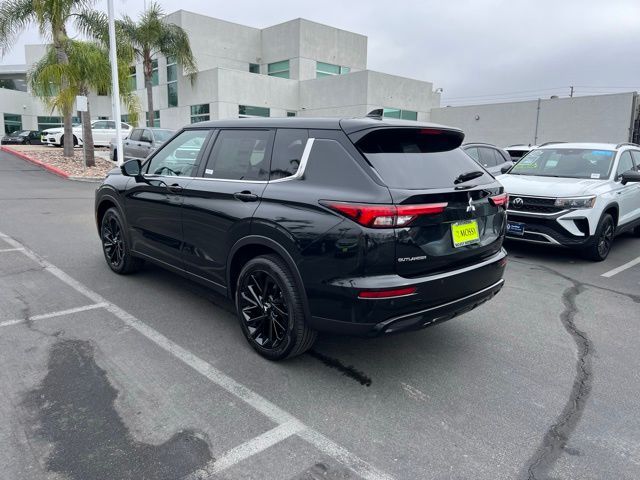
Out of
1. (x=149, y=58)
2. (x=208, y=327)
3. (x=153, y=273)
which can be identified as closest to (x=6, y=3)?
(x=149, y=58)

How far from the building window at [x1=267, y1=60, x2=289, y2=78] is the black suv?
28706mm

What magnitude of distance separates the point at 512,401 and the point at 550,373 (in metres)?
0.59

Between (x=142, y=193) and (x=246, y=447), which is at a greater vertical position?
(x=142, y=193)

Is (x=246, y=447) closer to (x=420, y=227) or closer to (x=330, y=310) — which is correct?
(x=330, y=310)

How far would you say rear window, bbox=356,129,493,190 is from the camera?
3.19m

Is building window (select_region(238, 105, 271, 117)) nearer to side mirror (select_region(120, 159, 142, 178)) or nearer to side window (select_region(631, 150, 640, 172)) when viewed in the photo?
side window (select_region(631, 150, 640, 172))

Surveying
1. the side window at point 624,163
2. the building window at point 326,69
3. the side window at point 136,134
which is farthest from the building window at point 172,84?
the side window at point 624,163

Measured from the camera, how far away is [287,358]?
11.7 ft

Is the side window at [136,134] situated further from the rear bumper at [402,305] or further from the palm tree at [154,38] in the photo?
the rear bumper at [402,305]

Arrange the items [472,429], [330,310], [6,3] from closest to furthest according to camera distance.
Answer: [472,429] → [330,310] → [6,3]

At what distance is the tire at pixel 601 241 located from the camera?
6742mm

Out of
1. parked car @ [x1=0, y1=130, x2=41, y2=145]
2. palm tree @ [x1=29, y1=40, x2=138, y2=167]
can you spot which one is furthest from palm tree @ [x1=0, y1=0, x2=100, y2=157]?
parked car @ [x1=0, y1=130, x2=41, y2=145]

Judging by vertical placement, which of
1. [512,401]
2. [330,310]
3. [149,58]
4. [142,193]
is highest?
[149,58]

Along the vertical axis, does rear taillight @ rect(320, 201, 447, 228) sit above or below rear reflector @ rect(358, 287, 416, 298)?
above
